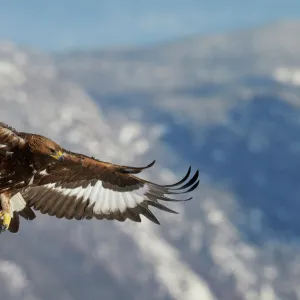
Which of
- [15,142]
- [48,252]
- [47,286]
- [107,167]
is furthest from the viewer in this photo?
[48,252]

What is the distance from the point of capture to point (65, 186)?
16.6 m

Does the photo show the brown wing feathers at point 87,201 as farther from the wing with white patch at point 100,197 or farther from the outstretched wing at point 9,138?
the outstretched wing at point 9,138

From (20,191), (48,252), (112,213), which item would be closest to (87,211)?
(112,213)

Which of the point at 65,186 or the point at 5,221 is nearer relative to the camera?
the point at 5,221

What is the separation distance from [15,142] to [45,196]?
7.18ft

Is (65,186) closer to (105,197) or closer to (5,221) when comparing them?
(105,197)

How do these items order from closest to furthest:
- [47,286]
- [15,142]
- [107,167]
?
[15,142], [107,167], [47,286]

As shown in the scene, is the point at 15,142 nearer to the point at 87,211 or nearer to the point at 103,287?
the point at 87,211

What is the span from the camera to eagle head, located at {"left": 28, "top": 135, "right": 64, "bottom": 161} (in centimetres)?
1481

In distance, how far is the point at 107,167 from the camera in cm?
1641

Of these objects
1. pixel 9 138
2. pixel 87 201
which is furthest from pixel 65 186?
pixel 9 138

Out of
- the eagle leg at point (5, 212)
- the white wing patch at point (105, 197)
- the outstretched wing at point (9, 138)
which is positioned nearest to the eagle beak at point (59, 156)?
the outstretched wing at point (9, 138)

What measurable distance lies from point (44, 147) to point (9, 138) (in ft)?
2.20

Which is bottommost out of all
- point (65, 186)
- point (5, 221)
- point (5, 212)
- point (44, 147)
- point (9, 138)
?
point (5, 221)
